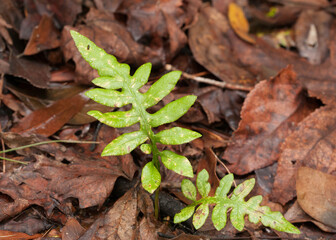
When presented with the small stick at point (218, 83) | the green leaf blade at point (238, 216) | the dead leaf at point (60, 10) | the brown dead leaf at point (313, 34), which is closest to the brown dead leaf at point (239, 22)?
the brown dead leaf at point (313, 34)

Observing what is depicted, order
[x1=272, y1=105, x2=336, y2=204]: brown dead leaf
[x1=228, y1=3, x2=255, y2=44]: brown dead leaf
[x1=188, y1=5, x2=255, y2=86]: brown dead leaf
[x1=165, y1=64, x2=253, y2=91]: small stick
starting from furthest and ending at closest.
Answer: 1. [x1=228, y1=3, x2=255, y2=44]: brown dead leaf
2. [x1=188, y1=5, x2=255, y2=86]: brown dead leaf
3. [x1=165, y1=64, x2=253, y2=91]: small stick
4. [x1=272, y1=105, x2=336, y2=204]: brown dead leaf

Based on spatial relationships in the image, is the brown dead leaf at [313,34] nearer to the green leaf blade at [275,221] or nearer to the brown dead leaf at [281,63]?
the brown dead leaf at [281,63]

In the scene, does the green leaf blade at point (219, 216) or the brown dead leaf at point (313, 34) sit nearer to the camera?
the green leaf blade at point (219, 216)

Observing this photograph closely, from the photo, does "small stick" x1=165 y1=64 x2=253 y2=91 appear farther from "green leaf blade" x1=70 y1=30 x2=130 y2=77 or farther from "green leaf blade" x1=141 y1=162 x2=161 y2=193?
"green leaf blade" x1=141 y1=162 x2=161 y2=193

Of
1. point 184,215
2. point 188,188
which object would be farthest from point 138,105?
point 184,215

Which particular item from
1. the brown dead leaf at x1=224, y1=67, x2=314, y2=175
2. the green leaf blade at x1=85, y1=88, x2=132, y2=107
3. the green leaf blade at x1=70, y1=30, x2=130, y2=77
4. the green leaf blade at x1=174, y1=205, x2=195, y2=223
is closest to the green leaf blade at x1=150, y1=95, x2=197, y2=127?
the green leaf blade at x1=85, y1=88, x2=132, y2=107

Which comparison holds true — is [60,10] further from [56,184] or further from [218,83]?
[56,184]

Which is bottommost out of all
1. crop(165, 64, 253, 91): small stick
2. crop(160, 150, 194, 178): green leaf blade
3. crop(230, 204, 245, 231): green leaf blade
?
crop(230, 204, 245, 231): green leaf blade

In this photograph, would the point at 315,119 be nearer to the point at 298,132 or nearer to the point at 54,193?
the point at 298,132
